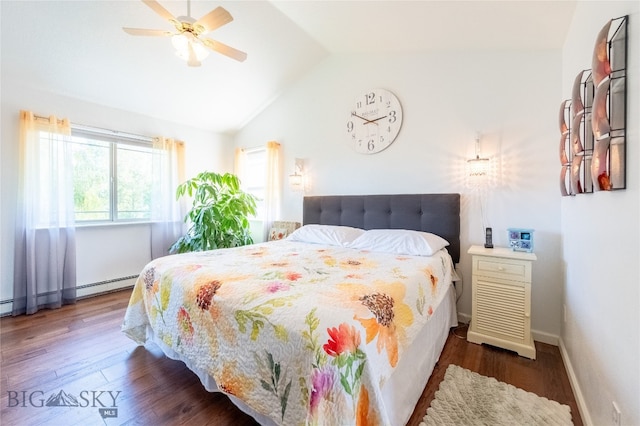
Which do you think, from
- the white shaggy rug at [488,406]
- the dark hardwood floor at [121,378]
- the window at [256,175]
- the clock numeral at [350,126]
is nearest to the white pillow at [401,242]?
the dark hardwood floor at [121,378]

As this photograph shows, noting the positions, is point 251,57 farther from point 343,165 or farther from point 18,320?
point 18,320

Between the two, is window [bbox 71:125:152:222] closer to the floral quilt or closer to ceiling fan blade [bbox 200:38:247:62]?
the floral quilt

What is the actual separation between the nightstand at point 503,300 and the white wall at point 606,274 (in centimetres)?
25

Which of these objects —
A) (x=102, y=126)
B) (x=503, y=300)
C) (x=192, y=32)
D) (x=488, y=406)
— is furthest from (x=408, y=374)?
(x=102, y=126)

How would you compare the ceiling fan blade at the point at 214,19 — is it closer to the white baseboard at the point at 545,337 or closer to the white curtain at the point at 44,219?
the white curtain at the point at 44,219

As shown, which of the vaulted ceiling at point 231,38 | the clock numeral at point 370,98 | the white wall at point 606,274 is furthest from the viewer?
the clock numeral at point 370,98

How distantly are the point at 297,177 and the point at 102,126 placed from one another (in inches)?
97.6

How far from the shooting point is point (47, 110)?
2912 millimetres

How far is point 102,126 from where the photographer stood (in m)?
3.31

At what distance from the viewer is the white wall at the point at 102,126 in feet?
8.91

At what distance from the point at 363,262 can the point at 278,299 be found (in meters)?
0.92

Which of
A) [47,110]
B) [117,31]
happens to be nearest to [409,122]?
[117,31]

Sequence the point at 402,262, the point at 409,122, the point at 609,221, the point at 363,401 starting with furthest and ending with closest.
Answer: the point at 409,122, the point at 402,262, the point at 609,221, the point at 363,401

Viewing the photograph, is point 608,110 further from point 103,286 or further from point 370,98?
point 103,286
